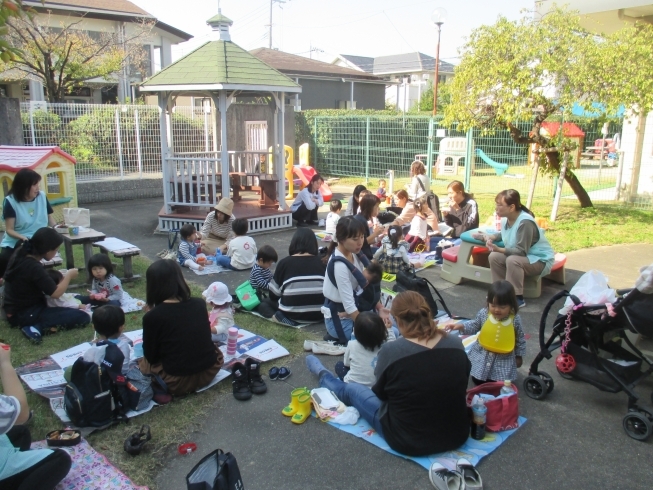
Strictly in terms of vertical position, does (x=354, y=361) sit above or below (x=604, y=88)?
below

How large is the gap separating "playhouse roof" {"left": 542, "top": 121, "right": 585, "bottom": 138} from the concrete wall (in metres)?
11.1

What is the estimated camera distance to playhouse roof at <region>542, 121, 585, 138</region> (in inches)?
420

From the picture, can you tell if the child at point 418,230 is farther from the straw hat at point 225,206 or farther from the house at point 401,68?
the house at point 401,68

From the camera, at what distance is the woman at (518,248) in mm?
6246

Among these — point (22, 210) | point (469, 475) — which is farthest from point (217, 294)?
point (22, 210)

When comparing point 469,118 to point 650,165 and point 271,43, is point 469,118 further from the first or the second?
point 271,43

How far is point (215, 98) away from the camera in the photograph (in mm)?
10156

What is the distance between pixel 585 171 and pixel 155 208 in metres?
13.0

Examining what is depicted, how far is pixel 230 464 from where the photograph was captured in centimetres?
283

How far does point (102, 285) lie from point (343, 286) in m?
3.02

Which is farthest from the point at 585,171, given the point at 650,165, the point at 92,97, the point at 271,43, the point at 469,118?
the point at 271,43

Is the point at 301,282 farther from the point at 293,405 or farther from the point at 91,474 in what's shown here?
the point at 91,474

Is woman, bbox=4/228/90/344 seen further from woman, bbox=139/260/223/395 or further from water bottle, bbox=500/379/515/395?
water bottle, bbox=500/379/515/395

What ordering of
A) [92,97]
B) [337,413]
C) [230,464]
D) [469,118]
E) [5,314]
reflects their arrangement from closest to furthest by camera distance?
[230,464] → [337,413] → [5,314] → [469,118] → [92,97]
